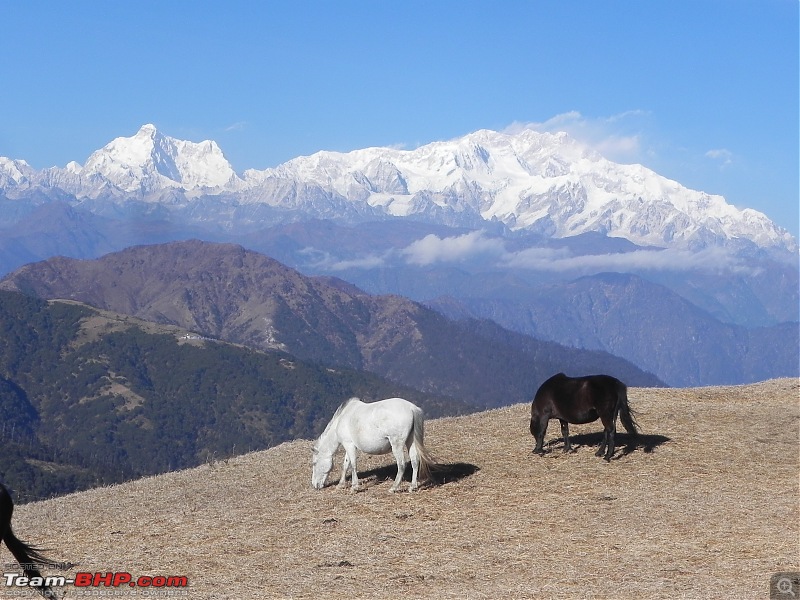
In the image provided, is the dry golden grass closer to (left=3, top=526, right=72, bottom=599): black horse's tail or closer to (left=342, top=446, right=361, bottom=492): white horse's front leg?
(left=342, top=446, right=361, bottom=492): white horse's front leg

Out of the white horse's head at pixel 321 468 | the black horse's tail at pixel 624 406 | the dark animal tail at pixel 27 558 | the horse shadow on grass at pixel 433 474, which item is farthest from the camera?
the white horse's head at pixel 321 468

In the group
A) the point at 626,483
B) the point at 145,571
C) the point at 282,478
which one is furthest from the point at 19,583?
the point at 626,483

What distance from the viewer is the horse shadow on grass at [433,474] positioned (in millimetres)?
24008

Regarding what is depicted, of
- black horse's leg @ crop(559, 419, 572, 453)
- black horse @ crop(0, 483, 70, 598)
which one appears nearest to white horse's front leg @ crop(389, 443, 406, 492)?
black horse's leg @ crop(559, 419, 572, 453)

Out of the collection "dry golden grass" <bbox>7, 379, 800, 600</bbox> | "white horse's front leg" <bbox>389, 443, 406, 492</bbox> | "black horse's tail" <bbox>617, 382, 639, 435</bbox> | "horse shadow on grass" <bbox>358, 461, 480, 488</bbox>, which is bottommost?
"dry golden grass" <bbox>7, 379, 800, 600</bbox>

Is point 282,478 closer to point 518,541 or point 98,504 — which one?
point 98,504

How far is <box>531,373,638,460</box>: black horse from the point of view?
24.4 meters

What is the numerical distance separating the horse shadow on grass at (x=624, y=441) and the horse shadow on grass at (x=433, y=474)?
299 centimetres

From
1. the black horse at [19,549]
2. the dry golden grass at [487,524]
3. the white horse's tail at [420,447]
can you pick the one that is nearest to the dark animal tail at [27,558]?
the black horse at [19,549]

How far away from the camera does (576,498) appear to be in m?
21.5

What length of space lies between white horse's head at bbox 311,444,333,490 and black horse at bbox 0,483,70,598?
9246 mm

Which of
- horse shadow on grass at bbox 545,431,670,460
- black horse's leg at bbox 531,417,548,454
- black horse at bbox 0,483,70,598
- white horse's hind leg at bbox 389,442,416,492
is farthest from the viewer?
horse shadow on grass at bbox 545,431,670,460

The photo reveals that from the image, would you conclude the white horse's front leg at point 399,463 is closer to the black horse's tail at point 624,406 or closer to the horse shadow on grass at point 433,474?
the horse shadow on grass at point 433,474

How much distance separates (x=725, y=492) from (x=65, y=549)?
15.1 meters
